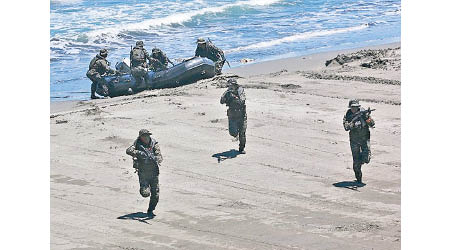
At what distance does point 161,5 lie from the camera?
43.6 meters

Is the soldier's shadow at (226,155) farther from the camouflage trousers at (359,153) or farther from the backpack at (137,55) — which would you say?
the backpack at (137,55)

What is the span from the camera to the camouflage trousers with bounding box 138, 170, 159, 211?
12289mm

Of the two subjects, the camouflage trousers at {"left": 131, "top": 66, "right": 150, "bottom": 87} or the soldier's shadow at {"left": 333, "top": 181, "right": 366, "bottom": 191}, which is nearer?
the soldier's shadow at {"left": 333, "top": 181, "right": 366, "bottom": 191}

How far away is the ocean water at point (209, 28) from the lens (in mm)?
28812

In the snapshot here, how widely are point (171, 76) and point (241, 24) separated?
46.3 ft

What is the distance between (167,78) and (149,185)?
10.4m

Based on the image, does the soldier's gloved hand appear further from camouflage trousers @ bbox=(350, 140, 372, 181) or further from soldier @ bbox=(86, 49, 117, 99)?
soldier @ bbox=(86, 49, 117, 99)

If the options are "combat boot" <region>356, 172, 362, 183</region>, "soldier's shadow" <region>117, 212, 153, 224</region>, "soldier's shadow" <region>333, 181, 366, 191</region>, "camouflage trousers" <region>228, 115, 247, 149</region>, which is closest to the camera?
"soldier's shadow" <region>117, 212, 153, 224</region>

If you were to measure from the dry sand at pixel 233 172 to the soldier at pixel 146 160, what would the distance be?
1.49 feet

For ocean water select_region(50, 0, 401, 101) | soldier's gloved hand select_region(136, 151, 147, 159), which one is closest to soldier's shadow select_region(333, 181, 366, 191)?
soldier's gloved hand select_region(136, 151, 147, 159)

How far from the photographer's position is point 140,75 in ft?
73.6

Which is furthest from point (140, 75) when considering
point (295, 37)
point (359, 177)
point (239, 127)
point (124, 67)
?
point (295, 37)

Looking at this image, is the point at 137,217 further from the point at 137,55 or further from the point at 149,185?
the point at 137,55

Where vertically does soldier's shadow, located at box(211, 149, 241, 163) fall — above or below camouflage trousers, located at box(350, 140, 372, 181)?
below
